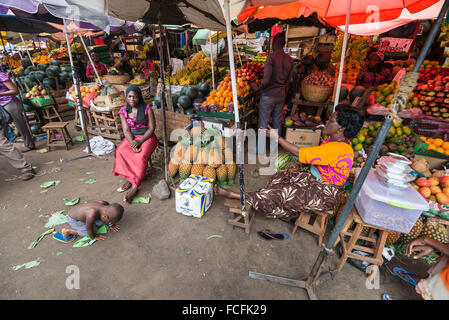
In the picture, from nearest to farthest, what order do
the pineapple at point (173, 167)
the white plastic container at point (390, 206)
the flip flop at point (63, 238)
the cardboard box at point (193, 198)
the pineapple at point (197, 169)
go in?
the white plastic container at point (390, 206) < the flip flop at point (63, 238) < the cardboard box at point (193, 198) < the pineapple at point (197, 169) < the pineapple at point (173, 167)

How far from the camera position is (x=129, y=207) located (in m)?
3.36

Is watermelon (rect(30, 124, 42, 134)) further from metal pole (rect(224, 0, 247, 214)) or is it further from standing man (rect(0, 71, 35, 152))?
metal pole (rect(224, 0, 247, 214))

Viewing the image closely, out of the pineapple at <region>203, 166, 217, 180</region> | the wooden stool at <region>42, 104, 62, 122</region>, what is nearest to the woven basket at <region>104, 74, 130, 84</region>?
the wooden stool at <region>42, 104, 62, 122</region>

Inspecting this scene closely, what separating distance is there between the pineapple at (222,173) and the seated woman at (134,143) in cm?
129

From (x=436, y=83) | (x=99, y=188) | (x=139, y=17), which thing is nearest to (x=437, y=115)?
(x=436, y=83)

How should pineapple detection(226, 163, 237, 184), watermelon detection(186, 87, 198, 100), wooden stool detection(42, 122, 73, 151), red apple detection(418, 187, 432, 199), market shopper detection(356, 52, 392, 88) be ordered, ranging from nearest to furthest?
red apple detection(418, 187, 432, 199) → pineapple detection(226, 163, 237, 184) → watermelon detection(186, 87, 198, 100) → market shopper detection(356, 52, 392, 88) → wooden stool detection(42, 122, 73, 151)

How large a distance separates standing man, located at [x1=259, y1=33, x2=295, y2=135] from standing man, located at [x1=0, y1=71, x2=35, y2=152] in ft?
16.0

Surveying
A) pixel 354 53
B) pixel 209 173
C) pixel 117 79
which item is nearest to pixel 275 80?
pixel 209 173

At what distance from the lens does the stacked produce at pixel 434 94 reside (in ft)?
11.7

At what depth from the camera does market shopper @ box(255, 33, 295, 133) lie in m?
4.14

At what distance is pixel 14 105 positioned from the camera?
4777 millimetres

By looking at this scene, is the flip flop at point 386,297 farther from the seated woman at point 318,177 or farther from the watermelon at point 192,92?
the watermelon at point 192,92

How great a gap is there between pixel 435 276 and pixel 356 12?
211 inches

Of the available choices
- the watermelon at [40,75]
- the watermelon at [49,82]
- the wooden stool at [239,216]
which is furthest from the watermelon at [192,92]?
the watermelon at [40,75]
